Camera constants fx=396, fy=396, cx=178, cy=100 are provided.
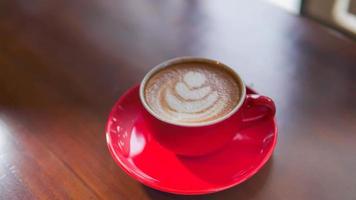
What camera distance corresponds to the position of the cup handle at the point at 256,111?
0.49 m

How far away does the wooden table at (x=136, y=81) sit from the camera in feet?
1.64

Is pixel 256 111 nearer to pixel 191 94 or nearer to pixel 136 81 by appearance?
pixel 191 94

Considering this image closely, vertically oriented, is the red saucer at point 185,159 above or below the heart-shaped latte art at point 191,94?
below

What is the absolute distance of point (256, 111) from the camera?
0.54m

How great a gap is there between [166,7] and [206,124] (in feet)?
1.30

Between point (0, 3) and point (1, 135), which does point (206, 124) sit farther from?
point (0, 3)

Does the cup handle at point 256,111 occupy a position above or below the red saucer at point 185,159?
above

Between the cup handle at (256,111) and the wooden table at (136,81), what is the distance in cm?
4

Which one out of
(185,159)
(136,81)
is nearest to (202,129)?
(185,159)

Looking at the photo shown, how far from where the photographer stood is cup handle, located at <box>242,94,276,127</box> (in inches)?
19.3

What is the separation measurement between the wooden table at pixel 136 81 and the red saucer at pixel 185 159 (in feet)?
0.06

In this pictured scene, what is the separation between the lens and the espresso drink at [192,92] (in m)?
0.50

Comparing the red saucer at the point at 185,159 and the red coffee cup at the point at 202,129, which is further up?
the red coffee cup at the point at 202,129

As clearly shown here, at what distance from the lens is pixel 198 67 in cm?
56
